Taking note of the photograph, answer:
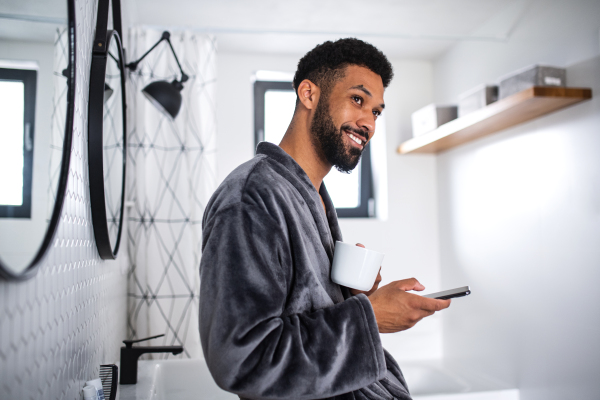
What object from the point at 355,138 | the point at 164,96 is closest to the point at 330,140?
the point at 355,138

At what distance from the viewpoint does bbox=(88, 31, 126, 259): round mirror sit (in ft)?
2.93

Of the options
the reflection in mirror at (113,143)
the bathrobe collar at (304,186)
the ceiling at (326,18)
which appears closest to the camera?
the bathrobe collar at (304,186)

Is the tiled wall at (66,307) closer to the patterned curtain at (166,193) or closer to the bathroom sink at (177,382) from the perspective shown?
the bathroom sink at (177,382)

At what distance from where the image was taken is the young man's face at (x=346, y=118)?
94cm

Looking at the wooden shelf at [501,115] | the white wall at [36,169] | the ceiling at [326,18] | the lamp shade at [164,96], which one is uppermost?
the ceiling at [326,18]

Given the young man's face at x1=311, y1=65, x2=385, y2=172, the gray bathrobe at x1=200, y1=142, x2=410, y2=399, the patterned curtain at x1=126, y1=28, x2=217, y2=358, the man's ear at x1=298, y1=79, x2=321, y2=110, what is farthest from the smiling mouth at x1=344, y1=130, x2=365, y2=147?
the patterned curtain at x1=126, y1=28, x2=217, y2=358

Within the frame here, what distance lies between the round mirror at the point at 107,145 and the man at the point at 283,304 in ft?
1.03

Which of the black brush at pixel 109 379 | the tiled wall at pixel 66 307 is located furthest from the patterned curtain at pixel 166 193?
the black brush at pixel 109 379

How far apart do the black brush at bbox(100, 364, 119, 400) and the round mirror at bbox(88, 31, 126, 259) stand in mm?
260

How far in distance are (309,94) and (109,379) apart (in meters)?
0.80

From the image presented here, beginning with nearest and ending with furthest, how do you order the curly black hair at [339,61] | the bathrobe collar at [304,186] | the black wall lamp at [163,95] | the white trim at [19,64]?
the white trim at [19,64]
the bathrobe collar at [304,186]
the curly black hair at [339,61]
the black wall lamp at [163,95]

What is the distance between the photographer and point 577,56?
1711mm

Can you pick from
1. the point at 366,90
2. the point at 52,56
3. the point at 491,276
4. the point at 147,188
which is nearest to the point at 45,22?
the point at 52,56

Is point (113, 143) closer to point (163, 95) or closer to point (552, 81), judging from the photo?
point (163, 95)
